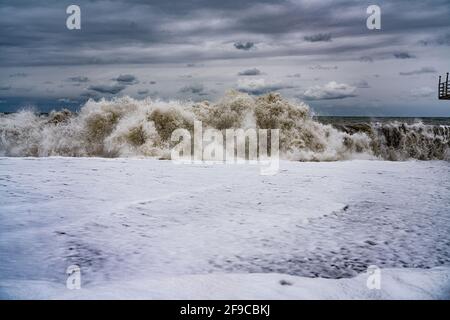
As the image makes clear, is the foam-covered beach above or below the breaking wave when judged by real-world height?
below

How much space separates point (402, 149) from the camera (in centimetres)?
1214

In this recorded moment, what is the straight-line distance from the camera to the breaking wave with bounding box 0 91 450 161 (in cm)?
994

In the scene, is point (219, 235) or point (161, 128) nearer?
point (219, 235)

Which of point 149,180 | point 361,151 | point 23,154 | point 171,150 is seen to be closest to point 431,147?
point 361,151

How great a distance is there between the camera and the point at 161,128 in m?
10.4

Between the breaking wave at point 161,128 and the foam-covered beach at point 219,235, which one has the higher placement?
the breaking wave at point 161,128

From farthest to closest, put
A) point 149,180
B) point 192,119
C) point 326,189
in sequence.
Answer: point 192,119
point 149,180
point 326,189

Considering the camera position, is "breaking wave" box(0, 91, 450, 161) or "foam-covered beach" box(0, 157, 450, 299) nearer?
"foam-covered beach" box(0, 157, 450, 299)

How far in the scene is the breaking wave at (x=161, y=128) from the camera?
9.94 meters

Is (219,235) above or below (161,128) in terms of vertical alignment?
below

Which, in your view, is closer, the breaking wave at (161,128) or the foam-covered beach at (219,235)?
the foam-covered beach at (219,235)
